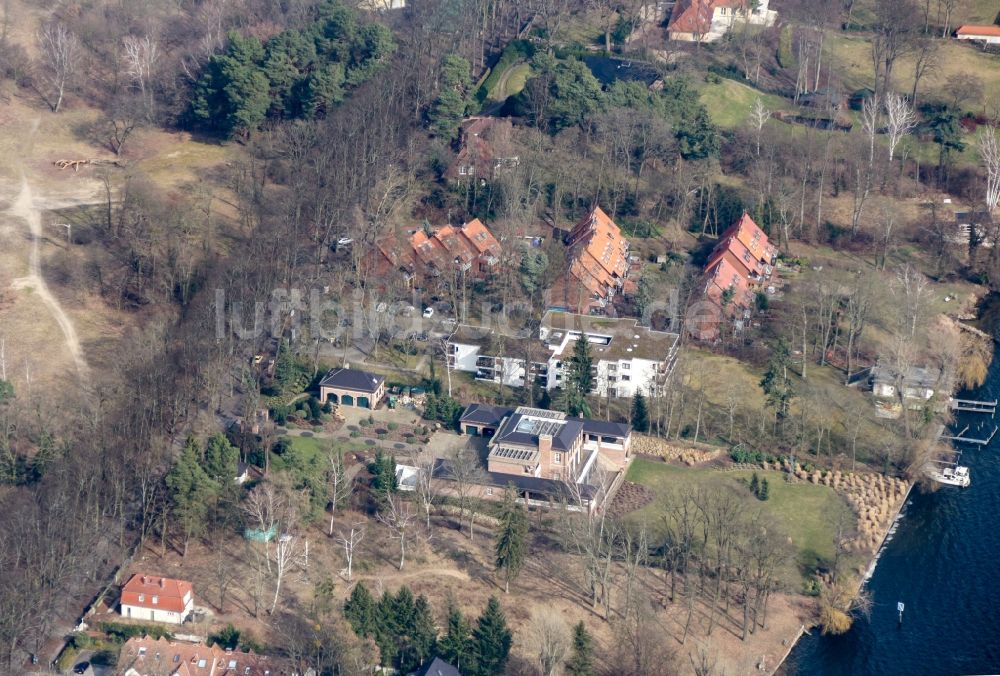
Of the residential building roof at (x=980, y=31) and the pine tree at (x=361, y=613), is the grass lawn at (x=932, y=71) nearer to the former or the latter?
the residential building roof at (x=980, y=31)

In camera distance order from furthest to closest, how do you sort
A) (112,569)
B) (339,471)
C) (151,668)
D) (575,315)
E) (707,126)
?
(707,126), (575,315), (339,471), (112,569), (151,668)

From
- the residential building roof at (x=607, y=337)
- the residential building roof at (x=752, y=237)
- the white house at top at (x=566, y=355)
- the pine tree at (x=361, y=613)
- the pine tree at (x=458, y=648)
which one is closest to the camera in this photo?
the pine tree at (x=458, y=648)

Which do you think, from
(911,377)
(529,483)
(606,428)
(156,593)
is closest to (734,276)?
(911,377)

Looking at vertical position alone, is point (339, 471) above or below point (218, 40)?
below

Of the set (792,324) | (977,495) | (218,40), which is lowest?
(977,495)

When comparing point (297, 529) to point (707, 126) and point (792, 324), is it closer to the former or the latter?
point (792, 324)

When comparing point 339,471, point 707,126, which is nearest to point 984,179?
point 707,126

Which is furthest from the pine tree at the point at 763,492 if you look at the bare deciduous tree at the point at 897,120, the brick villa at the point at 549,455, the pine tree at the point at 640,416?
the bare deciduous tree at the point at 897,120
